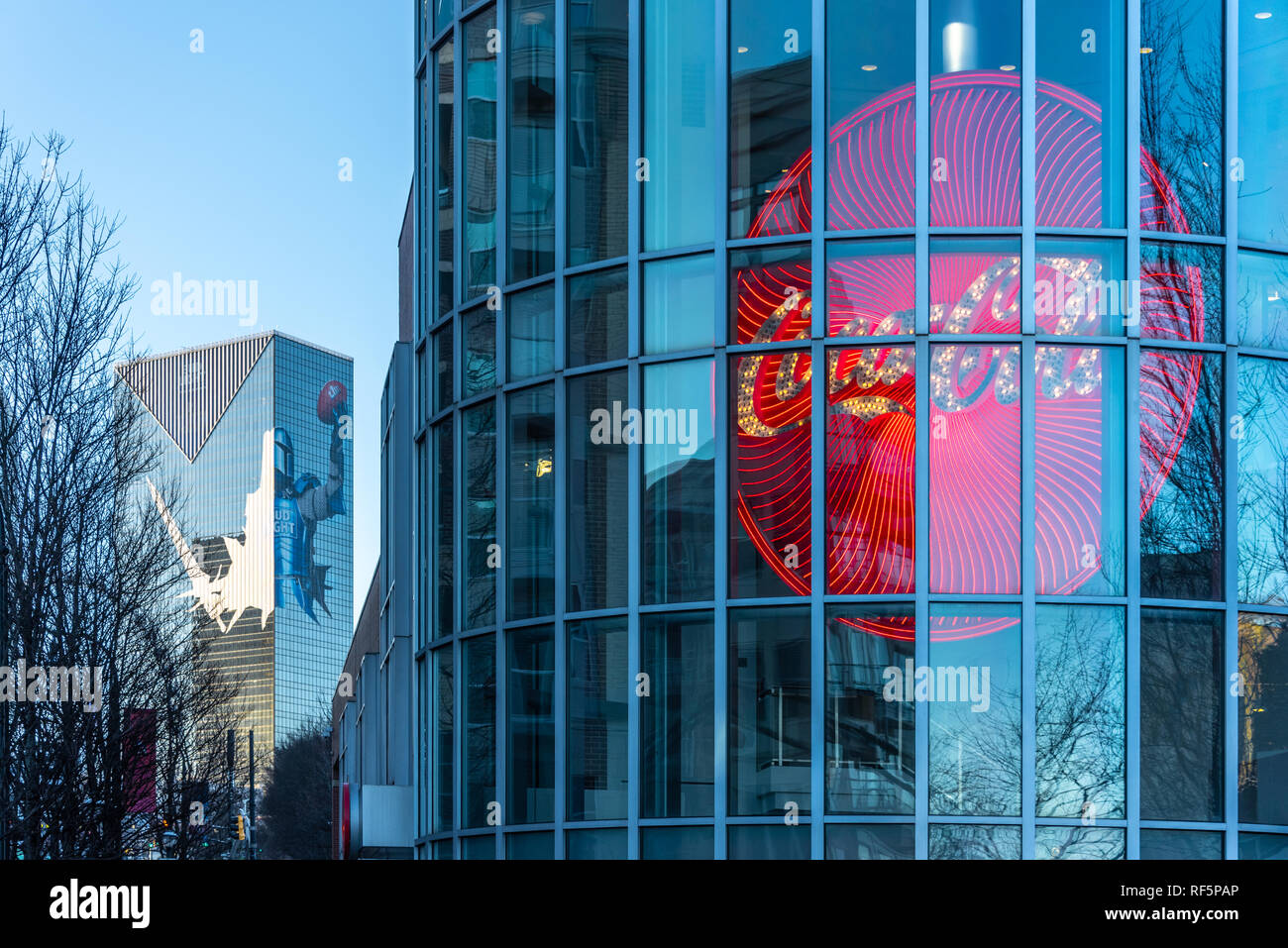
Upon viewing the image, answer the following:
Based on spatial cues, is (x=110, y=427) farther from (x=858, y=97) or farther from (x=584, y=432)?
(x=858, y=97)

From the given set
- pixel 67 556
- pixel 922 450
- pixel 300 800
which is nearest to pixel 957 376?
pixel 922 450

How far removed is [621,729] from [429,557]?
3.58 m

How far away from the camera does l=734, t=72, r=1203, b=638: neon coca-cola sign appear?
40.4 feet

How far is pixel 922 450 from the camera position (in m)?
12.4

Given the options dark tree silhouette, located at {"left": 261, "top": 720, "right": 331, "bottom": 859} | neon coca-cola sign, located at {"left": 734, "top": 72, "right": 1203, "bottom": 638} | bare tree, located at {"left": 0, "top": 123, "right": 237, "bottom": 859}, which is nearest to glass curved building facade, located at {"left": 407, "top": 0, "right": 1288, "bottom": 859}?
neon coca-cola sign, located at {"left": 734, "top": 72, "right": 1203, "bottom": 638}

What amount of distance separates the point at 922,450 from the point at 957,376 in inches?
26.2

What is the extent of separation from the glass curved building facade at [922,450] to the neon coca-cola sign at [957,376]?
0.03 m

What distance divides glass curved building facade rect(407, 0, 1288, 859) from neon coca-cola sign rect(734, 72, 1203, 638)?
0.03 m

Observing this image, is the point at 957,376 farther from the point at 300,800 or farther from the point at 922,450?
the point at 300,800

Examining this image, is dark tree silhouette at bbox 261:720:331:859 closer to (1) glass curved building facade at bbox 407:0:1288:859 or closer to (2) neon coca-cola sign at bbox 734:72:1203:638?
(1) glass curved building facade at bbox 407:0:1288:859

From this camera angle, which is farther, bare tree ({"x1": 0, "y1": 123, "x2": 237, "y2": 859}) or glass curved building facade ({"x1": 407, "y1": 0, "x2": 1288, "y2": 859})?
bare tree ({"x1": 0, "y1": 123, "x2": 237, "y2": 859})

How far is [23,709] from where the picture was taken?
19.6 m

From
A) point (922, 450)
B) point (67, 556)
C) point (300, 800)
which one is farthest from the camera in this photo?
point (300, 800)
